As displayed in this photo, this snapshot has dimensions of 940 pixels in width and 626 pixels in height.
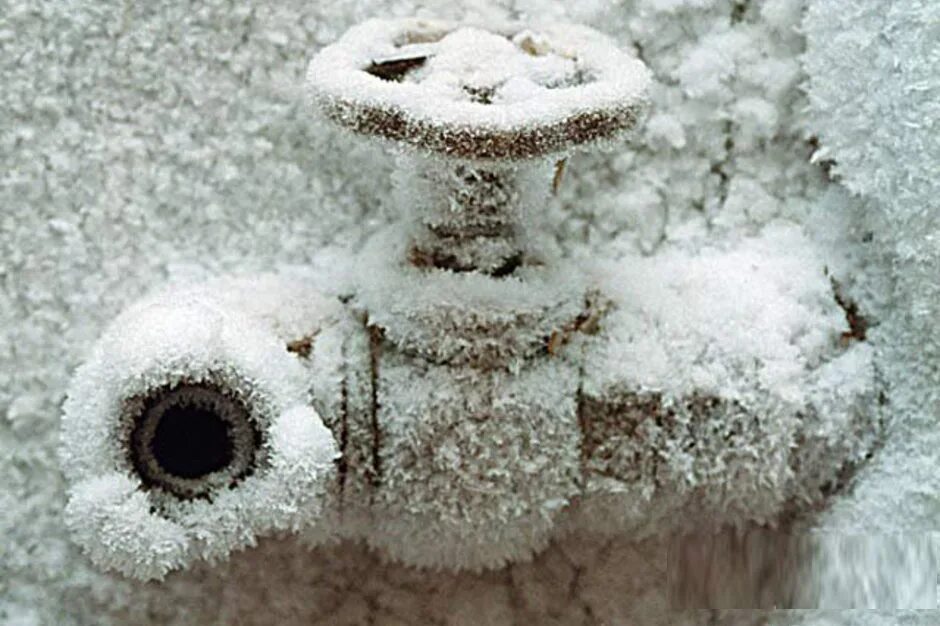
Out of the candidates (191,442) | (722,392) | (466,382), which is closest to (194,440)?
(191,442)

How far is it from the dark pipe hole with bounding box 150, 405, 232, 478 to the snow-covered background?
0.41ft

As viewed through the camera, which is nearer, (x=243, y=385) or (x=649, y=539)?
(x=243, y=385)

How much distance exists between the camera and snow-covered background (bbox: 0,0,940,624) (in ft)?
2.62

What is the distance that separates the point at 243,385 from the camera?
27.4 inches

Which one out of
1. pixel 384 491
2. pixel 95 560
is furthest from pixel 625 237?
pixel 95 560

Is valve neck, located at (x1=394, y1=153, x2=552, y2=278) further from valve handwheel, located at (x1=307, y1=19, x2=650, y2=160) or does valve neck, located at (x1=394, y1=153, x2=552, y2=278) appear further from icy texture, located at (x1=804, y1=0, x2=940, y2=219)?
icy texture, located at (x1=804, y1=0, x2=940, y2=219)

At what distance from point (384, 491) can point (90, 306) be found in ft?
0.66

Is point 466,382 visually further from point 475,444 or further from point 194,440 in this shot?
point 194,440

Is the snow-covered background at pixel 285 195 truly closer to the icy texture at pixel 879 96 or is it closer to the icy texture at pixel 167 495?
the icy texture at pixel 879 96

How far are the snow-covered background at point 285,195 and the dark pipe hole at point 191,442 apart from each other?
125 mm

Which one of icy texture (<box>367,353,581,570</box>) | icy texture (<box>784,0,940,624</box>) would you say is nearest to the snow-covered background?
icy texture (<box>784,0,940,624</box>)

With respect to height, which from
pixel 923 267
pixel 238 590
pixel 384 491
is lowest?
pixel 238 590

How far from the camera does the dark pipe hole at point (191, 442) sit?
71 centimetres

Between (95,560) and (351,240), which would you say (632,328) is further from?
(95,560)
